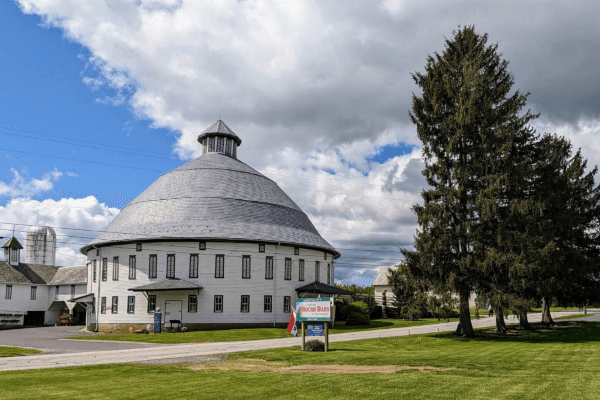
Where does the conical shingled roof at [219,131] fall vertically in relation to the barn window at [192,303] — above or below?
above

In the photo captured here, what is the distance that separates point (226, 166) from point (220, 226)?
959cm

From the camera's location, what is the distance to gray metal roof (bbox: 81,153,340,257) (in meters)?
41.7

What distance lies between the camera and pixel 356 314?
45.7 meters

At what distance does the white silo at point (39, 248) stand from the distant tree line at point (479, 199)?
2610 inches

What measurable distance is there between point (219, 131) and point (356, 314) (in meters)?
23.7

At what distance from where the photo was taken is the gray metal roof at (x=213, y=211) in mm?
41719

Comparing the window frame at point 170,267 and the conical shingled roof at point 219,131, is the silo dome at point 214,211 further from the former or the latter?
the conical shingled roof at point 219,131

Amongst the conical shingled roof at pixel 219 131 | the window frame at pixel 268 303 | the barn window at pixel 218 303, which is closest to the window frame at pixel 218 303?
the barn window at pixel 218 303

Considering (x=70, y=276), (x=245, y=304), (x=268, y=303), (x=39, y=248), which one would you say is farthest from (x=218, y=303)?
(x=39, y=248)

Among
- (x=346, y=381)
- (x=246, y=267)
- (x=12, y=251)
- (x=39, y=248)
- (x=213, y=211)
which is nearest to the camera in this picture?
(x=346, y=381)

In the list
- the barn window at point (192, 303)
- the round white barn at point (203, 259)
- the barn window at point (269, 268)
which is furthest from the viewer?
the barn window at point (269, 268)

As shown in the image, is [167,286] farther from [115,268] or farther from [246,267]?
[115,268]

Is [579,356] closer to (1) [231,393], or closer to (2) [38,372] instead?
(1) [231,393]

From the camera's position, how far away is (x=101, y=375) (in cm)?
1476
